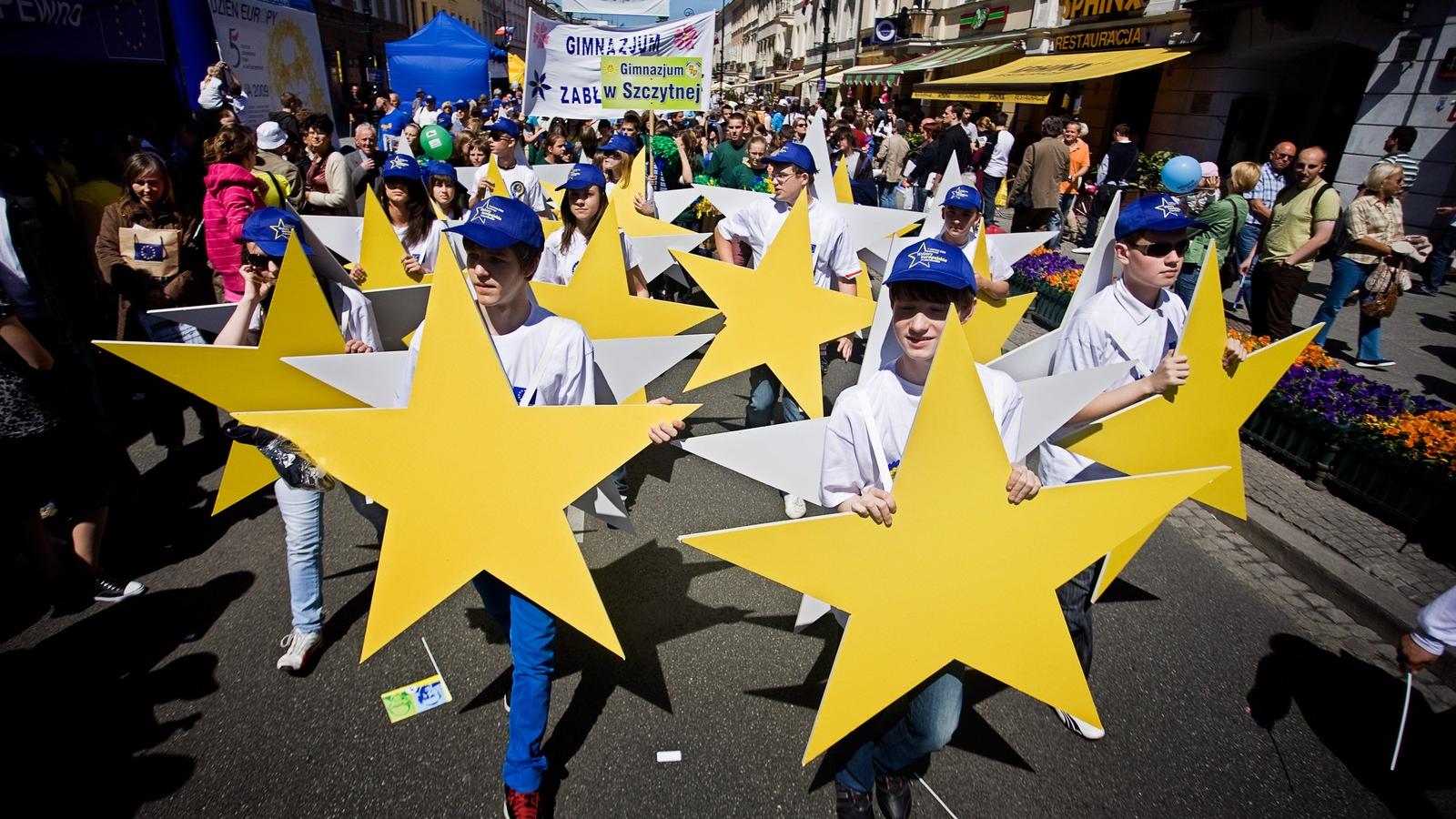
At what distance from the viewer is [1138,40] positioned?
18.0 m

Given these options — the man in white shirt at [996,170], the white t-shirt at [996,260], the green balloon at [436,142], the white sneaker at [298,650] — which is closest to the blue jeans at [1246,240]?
the man in white shirt at [996,170]

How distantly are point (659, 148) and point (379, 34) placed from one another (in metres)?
35.8

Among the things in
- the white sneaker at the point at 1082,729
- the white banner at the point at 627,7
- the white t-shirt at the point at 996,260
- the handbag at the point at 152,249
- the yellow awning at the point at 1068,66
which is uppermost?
the yellow awning at the point at 1068,66

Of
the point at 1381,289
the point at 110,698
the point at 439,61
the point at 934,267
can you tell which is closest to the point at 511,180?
the point at 110,698

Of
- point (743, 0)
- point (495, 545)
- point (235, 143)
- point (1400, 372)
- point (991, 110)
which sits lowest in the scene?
point (1400, 372)

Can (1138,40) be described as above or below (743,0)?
below

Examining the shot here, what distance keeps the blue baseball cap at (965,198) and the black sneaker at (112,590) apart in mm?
4766

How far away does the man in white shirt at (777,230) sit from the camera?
4480mm

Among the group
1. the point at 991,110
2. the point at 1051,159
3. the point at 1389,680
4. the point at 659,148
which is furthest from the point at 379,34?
the point at 1389,680

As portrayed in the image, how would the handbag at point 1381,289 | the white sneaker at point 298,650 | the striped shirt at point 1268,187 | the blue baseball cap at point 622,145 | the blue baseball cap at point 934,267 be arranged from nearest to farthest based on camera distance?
the blue baseball cap at point 934,267
the white sneaker at point 298,650
the blue baseball cap at point 622,145
the handbag at point 1381,289
the striped shirt at point 1268,187

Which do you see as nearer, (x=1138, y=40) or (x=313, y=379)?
(x=313, y=379)

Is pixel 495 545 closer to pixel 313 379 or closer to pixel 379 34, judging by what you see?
pixel 313 379

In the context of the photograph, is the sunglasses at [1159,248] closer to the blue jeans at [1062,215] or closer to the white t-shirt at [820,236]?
the white t-shirt at [820,236]

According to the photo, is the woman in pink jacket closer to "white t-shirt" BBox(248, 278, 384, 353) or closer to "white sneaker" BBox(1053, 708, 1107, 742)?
"white t-shirt" BBox(248, 278, 384, 353)
